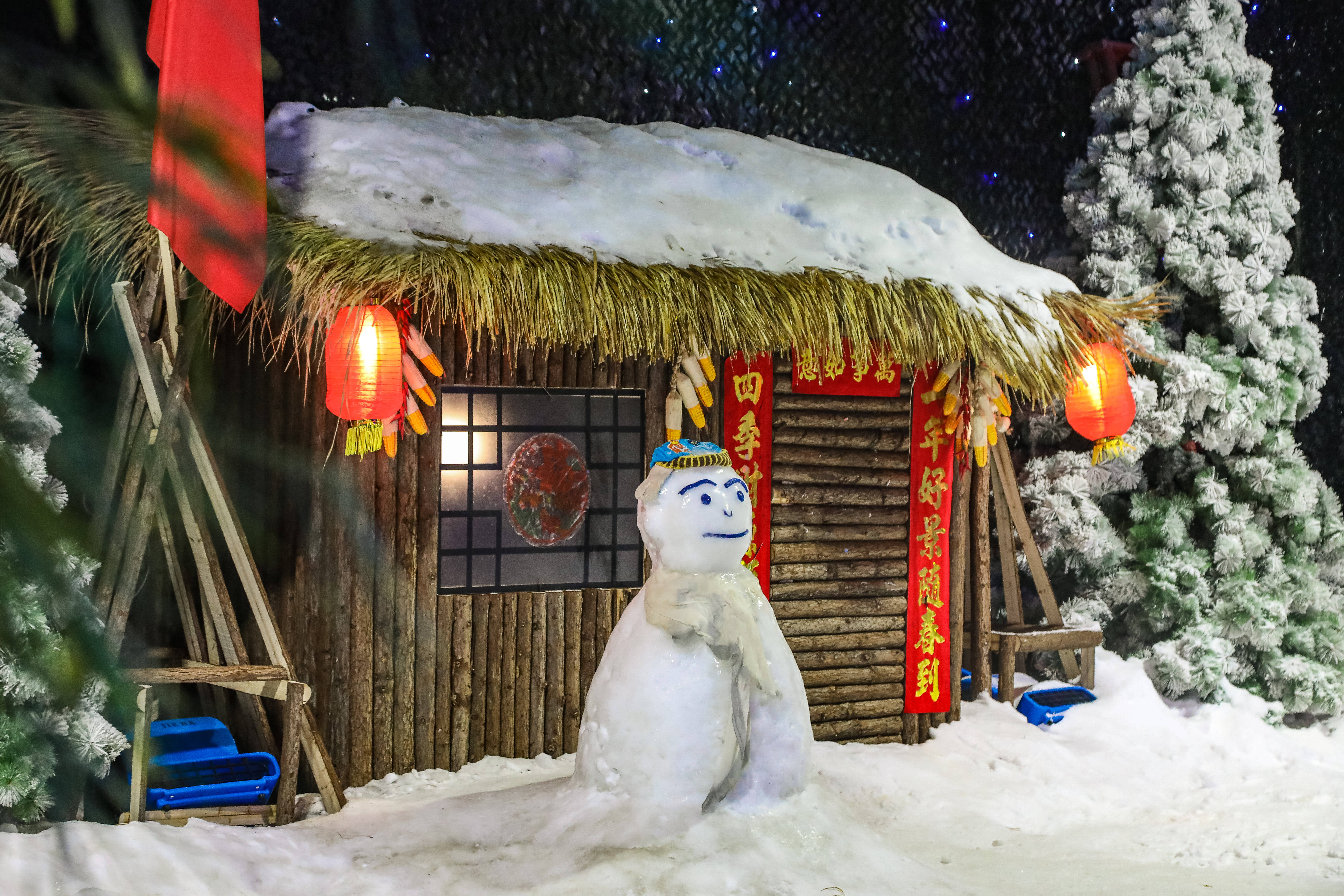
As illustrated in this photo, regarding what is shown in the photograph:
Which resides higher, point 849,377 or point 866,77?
Result: point 866,77

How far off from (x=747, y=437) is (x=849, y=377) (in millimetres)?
808

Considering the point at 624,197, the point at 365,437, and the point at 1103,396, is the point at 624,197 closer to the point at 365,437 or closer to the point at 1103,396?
the point at 365,437

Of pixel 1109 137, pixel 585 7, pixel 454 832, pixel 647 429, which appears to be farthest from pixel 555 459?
pixel 1109 137

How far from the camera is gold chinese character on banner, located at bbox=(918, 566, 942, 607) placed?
702 centimetres

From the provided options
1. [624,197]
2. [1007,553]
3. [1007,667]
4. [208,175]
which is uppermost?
[624,197]

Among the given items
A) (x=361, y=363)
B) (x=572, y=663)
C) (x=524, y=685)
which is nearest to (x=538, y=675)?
(x=524, y=685)

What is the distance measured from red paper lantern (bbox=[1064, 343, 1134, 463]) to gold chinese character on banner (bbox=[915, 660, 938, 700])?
1.85 metres

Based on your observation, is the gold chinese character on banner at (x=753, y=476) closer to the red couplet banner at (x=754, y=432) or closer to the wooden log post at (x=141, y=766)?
the red couplet banner at (x=754, y=432)

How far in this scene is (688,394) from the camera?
6.04m

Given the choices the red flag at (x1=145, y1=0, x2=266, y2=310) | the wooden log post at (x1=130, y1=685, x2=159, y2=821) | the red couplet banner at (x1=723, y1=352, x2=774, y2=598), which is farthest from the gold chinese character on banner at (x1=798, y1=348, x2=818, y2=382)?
the red flag at (x1=145, y1=0, x2=266, y2=310)

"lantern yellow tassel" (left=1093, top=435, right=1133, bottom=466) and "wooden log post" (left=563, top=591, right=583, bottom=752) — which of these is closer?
"wooden log post" (left=563, top=591, right=583, bottom=752)

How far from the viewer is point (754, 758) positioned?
4.48m

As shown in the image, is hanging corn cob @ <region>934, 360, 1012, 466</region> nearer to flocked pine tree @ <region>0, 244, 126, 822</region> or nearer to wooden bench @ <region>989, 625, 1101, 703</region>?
wooden bench @ <region>989, 625, 1101, 703</region>

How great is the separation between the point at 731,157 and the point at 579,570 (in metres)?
3.03
